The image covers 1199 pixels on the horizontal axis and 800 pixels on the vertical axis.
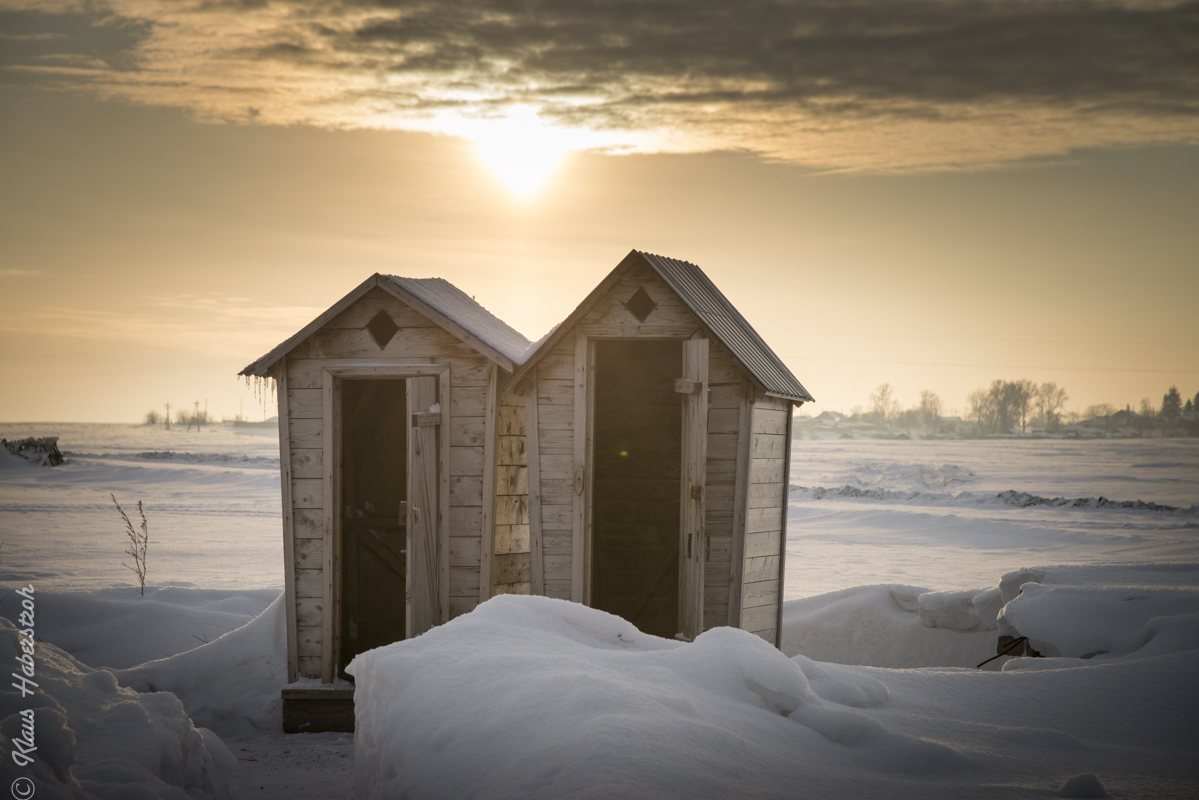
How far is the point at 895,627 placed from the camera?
1059cm

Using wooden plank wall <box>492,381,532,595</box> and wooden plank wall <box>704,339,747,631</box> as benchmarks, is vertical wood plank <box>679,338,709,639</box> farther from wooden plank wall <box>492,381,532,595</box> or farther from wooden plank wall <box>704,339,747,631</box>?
wooden plank wall <box>492,381,532,595</box>

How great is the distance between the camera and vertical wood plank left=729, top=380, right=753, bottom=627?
7793 millimetres

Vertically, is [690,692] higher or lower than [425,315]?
lower

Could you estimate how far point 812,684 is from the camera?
4281 mm

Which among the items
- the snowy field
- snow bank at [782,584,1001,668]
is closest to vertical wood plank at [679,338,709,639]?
the snowy field

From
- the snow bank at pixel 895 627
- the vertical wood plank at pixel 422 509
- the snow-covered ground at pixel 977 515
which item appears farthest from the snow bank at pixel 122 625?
the snow-covered ground at pixel 977 515

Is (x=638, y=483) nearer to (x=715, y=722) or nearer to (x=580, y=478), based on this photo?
(x=580, y=478)

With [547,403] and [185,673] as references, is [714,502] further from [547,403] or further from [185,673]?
[185,673]

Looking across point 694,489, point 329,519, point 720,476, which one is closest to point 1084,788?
point 694,489

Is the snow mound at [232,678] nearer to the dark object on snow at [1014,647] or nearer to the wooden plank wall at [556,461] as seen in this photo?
the wooden plank wall at [556,461]

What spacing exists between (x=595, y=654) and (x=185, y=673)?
6245 mm

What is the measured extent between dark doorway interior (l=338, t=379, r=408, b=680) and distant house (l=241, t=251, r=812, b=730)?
0.41 metres

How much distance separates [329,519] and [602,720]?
5.66 metres

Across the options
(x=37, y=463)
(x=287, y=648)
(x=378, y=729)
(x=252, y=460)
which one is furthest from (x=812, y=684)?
(x=252, y=460)
